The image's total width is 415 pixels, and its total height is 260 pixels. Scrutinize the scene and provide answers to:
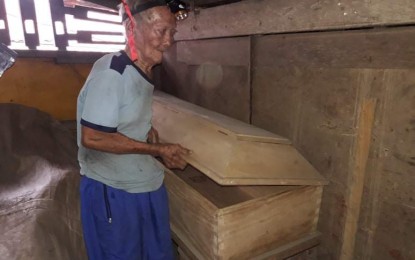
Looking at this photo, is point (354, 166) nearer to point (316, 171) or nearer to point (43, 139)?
point (316, 171)

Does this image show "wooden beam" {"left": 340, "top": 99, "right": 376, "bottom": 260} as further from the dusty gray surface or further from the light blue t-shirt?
the dusty gray surface

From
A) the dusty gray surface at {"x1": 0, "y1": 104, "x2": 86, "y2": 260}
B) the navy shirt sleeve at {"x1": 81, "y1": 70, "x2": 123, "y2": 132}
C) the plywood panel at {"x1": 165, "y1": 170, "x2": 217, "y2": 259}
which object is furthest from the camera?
the dusty gray surface at {"x1": 0, "y1": 104, "x2": 86, "y2": 260}

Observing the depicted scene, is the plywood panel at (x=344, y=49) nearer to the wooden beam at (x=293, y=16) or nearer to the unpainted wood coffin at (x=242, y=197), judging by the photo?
the wooden beam at (x=293, y=16)

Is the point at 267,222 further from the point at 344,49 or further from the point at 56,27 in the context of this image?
the point at 56,27

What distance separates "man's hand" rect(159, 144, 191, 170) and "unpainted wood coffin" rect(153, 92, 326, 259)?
0.09 metres

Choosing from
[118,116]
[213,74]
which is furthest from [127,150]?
[213,74]

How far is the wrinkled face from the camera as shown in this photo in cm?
170

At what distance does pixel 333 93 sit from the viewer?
6.68 feet

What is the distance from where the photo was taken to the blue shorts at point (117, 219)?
1.86 meters

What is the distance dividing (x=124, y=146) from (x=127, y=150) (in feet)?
0.12

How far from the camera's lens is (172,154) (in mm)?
1818

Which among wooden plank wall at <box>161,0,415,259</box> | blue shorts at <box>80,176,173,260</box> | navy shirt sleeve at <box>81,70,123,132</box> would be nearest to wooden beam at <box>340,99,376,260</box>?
wooden plank wall at <box>161,0,415,259</box>

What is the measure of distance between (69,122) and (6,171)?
158 cm

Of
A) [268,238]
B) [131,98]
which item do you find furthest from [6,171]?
[268,238]
